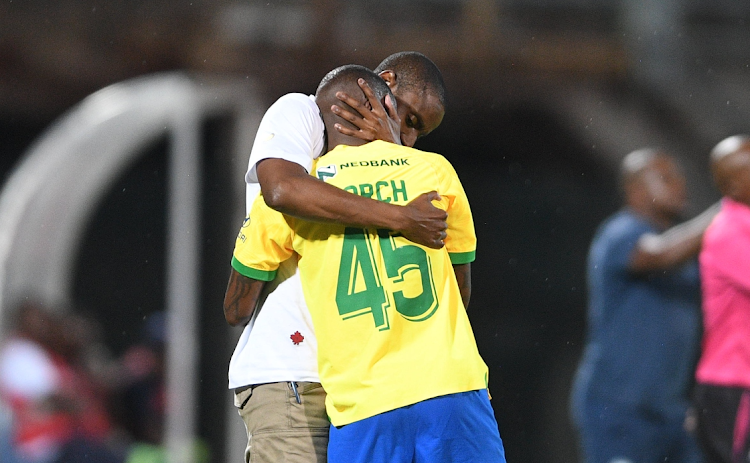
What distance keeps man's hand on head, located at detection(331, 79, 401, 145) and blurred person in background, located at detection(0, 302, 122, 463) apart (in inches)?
145

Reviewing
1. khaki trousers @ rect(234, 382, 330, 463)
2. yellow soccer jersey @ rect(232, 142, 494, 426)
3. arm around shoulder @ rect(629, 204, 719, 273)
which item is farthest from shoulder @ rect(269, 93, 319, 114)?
arm around shoulder @ rect(629, 204, 719, 273)

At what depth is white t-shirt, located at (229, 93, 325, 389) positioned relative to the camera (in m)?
1.81

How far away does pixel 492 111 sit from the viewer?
21.8 ft

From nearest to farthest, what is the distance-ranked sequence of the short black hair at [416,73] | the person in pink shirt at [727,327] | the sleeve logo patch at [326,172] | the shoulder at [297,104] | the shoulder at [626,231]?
the sleeve logo patch at [326,172], the shoulder at [297,104], the short black hair at [416,73], the person in pink shirt at [727,327], the shoulder at [626,231]

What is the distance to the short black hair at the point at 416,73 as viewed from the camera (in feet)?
6.83

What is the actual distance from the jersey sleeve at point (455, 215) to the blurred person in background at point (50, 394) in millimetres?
3694

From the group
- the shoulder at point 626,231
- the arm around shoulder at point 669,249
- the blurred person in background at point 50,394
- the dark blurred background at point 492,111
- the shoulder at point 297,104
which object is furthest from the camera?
the dark blurred background at point 492,111

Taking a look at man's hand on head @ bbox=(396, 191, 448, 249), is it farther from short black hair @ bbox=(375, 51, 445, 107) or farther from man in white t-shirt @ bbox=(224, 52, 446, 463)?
short black hair @ bbox=(375, 51, 445, 107)

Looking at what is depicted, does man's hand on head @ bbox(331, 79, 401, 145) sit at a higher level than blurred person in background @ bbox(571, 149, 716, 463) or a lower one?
higher

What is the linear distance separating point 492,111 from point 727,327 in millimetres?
3427

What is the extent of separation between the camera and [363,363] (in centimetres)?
165

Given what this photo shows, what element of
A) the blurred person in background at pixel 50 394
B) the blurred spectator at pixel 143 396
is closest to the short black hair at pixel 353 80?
the blurred person in background at pixel 50 394

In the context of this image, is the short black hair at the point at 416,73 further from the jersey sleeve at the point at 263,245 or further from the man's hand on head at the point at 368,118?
the jersey sleeve at the point at 263,245

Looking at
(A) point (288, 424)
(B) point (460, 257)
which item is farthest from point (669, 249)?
(A) point (288, 424)
